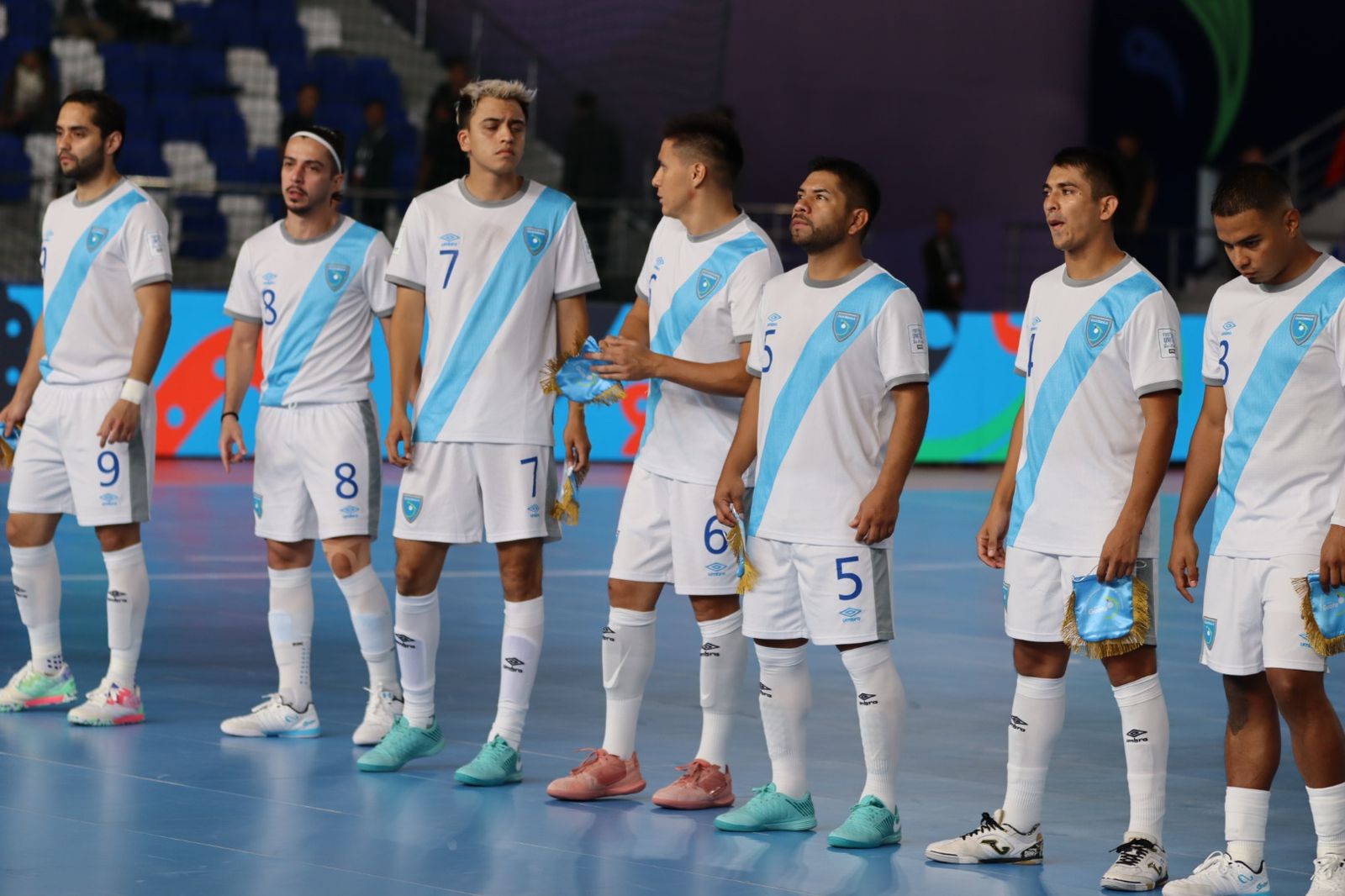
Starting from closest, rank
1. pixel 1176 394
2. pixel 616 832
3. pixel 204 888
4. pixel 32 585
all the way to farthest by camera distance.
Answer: pixel 204 888 < pixel 1176 394 < pixel 616 832 < pixel 32 585

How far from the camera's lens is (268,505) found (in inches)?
280

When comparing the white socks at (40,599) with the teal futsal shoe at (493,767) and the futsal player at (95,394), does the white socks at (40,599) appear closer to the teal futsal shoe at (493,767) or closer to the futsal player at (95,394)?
the futsal player at (95,394)

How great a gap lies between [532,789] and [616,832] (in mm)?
611

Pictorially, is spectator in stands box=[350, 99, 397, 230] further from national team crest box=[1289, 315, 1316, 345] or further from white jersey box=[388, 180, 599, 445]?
national team crest box=[1289, 315, 1316, 345]

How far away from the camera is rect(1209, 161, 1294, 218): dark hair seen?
201 inches

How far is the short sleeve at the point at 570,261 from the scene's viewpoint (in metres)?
6.62

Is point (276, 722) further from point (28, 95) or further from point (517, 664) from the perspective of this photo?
point (28, 95)

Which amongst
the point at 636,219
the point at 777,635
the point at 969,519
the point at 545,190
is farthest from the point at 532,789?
the point at 636,219

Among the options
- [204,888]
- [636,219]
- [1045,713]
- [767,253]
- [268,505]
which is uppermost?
[636,219]

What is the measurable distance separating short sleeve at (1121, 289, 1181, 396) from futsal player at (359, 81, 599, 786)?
6.30 ft

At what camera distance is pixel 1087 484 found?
5.45 metres

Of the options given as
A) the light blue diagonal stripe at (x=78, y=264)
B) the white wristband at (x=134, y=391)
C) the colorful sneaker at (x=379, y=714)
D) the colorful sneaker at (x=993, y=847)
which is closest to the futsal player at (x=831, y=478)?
the colorful sneaker at (x=993, y=847)

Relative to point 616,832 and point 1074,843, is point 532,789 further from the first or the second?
point 1074,843

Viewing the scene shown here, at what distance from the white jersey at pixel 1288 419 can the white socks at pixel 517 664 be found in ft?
7.98
